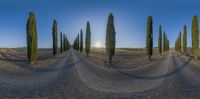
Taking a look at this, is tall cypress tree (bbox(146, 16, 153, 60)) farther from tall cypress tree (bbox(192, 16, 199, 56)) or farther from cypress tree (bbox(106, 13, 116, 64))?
cypress tree (bbox(106, 13, 116, 64))

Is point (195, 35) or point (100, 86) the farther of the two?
point (195, 35)

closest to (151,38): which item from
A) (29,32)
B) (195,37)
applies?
(195,37)

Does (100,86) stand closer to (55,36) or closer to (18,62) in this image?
(18,62)

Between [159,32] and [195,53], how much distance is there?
1178 inches

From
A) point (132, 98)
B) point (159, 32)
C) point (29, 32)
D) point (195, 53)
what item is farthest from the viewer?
point (159, 32)

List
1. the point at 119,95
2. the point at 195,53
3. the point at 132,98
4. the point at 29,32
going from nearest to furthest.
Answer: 1. the point at 132,98
2. the point at 119,95
3. the point at 29,32
4. the point at 195,53

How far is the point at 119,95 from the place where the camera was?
12305 millimetres

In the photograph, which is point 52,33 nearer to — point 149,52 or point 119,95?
point 149,52

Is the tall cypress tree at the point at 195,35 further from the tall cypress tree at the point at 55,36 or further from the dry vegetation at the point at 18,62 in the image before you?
the tall cypress tree at the point at 55,36

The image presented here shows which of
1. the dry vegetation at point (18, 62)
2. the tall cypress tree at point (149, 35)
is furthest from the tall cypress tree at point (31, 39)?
the tall cypress tree at point (149, 35)

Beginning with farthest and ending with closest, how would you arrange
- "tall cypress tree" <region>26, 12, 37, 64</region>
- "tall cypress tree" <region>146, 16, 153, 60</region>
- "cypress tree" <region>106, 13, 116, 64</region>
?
"tall cypress tree" <region>146, 16, 153, 60</region>, "cypress tree" <region>106, 13, 116, 64</region>, "tall cypress tree" <region>26, 12, 37, 64</region>

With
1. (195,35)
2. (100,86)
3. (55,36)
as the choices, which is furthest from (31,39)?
(195,35)

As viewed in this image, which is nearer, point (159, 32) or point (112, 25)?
point (112, 25)

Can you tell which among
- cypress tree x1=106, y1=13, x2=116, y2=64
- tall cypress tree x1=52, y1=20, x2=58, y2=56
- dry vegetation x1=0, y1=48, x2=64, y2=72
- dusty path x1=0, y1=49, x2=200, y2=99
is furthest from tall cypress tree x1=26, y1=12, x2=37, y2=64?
tall cypress tree x1=52, y1=20, x2=58, y2=56
